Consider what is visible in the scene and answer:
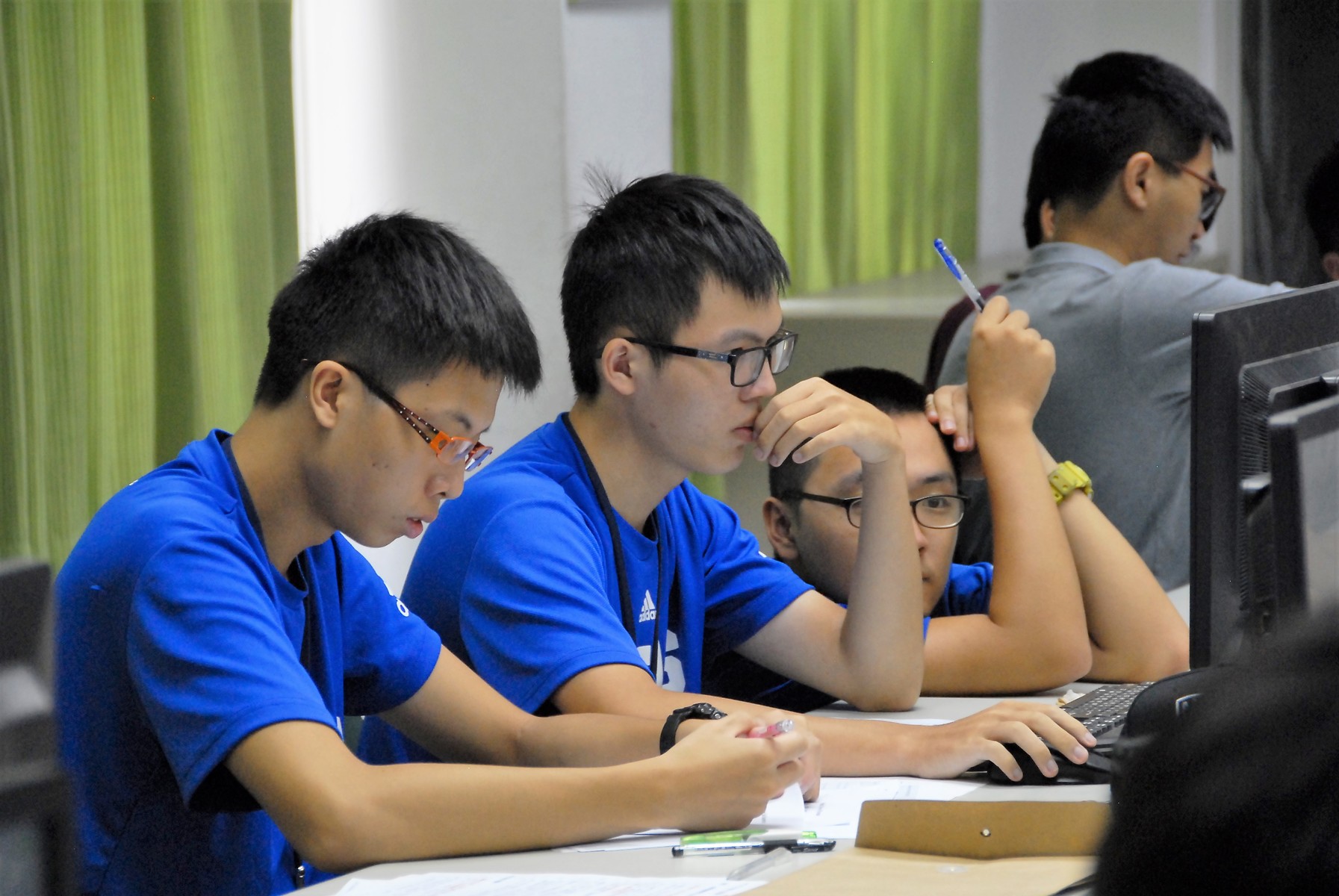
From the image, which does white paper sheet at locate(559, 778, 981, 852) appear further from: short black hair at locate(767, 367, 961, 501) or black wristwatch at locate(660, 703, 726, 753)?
short black hair at locate(767, 367, 961, 501)

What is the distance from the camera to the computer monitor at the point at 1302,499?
1.00m

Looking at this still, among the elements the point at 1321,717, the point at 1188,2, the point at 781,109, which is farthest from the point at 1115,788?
the point at 1188,2

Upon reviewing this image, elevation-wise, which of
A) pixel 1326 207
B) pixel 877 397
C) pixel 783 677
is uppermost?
pixel 1326 207

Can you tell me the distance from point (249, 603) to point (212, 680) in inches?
2.8

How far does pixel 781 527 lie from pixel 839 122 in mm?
2449

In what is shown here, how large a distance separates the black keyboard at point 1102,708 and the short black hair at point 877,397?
1.44 feet

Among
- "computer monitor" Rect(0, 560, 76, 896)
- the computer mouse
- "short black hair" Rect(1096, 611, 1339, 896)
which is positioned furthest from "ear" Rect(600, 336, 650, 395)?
"short black hair" Rect(1096, 611, 1339, 896)

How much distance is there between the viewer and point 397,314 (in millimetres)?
1363

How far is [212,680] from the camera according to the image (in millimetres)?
1167

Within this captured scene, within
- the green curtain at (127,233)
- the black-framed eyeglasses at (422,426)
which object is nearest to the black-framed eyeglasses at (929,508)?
the black-framed eyeglasses at (422,426)

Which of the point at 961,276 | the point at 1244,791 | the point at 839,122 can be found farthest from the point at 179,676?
the point at 839,122

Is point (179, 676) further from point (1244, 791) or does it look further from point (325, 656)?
point (1244, 791)

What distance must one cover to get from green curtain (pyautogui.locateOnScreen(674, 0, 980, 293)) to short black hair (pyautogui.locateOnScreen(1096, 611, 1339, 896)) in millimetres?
3052

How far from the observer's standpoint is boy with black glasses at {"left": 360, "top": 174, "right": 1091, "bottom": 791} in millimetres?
1473
